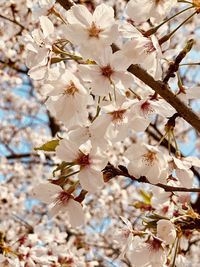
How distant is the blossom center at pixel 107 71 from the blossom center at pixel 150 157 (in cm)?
31

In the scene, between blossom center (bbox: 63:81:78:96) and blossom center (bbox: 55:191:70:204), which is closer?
blossom center (bbox: 63:81:78:96)

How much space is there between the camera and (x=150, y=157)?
3.68 ft

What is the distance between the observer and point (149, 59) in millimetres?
999

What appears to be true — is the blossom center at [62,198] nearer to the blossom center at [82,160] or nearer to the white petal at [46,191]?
the white petal at [46,191]

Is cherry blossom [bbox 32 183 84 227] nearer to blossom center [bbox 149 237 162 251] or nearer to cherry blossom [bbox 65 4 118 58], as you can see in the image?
blossom center [bbox 149 237 162 251]

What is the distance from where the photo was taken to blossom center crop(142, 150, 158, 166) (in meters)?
1.10

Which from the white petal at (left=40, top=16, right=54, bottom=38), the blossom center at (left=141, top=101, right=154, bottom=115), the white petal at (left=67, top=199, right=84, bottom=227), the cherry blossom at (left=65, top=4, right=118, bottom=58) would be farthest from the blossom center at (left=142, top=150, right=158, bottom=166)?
the white petal at (left=40, top=16, right=54, bottom=38)

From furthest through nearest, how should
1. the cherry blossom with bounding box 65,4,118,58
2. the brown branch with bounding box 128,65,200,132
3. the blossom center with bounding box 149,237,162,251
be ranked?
1. the blossom center with bounding box 149,237,162,251
2. the brown branch with bounding box 128,65,200,132
3. the cherry blossom with bounding box 65,4,118,58

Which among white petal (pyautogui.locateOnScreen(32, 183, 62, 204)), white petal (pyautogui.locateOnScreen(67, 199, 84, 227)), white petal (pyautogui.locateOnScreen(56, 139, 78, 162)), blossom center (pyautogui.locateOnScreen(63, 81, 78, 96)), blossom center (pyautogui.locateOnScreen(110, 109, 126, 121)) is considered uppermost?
blossom center (pyautogui.locateOnScreen(63, 81, 78, 96))

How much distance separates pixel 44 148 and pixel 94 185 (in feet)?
0.86

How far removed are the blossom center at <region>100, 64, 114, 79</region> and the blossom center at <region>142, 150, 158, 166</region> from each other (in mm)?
305

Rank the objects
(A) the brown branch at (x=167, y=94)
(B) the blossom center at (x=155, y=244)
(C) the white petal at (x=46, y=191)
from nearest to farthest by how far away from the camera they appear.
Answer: (A) the brown branch at (x=167, y=94) < (C) the white petal at (x=46, y=191) < (B) the blossom center at (x=155, y=244)

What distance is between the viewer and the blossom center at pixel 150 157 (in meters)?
1.10

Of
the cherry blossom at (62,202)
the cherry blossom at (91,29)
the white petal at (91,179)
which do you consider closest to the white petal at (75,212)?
the cherry blossom at (62,202)
